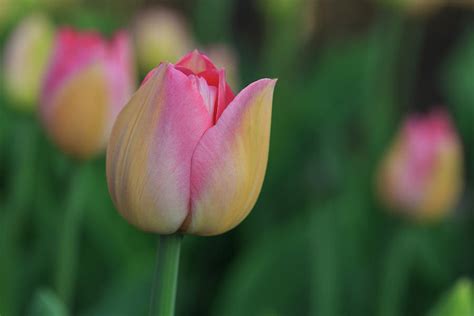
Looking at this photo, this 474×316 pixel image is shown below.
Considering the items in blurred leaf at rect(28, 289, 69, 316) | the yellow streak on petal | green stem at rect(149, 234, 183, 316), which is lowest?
blurred leaf at rect(28, 289, 69, 316)

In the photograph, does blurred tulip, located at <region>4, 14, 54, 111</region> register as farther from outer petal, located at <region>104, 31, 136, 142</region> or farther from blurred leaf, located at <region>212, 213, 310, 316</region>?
blurred leaf, located at <region>212, 213, 310, 316</region>

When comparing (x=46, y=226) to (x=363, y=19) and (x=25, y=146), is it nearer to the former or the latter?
(x=25, y=146)

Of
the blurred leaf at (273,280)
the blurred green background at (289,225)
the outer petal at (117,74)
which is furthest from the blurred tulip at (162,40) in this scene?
the outer petal at (117,74)

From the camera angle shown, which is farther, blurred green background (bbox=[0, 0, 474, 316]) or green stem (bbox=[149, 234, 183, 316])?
blurred green background (bbox=[0, 0, 474, 316])

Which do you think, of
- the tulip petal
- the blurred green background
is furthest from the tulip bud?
the tulip petal

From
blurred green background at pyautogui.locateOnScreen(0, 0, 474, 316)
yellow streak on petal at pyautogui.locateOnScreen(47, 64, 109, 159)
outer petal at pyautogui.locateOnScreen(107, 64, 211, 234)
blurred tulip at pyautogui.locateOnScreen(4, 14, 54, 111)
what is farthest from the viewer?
blurred green background at pyautogui.locateOnScreen(0, 0, 474, 316)

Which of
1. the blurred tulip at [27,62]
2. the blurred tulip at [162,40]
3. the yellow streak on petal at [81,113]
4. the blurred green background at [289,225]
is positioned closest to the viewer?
the yellow streak on petal at [81,113]

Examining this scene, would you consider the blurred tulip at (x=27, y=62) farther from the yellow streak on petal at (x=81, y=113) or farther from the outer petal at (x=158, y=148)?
the outer petal at (x=158, y=148)
